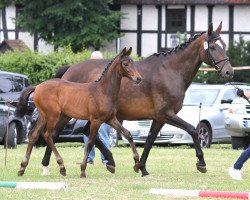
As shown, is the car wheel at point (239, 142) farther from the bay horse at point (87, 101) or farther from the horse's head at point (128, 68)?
the horse's head at point (128, 68)

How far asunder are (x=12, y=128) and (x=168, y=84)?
36.2 ft

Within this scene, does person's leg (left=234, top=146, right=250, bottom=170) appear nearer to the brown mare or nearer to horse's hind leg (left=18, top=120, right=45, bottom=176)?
the brown mare

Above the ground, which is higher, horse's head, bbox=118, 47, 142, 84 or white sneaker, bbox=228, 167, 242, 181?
horse's head, bbox=118, 47, 142, 84

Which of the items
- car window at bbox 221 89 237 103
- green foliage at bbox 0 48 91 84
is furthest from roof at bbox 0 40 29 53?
car window at bbox 221 89 237 103

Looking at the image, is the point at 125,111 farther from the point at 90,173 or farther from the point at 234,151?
the point at 234,151

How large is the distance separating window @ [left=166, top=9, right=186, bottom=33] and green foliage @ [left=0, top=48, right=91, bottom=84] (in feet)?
37.5

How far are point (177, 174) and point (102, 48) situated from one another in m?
38.0

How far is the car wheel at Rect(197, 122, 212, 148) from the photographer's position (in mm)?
30297

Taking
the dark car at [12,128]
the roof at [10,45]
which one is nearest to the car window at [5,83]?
the dark car at [12,128]

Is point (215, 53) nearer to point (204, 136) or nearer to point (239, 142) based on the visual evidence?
point (239, 142)

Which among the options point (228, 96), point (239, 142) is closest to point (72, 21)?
point (228, 96)

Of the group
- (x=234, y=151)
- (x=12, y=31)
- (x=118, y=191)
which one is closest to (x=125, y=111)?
(x=118, y=191)

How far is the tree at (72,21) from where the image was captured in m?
55.5

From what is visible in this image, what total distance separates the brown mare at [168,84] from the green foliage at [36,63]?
24530 millimetres
